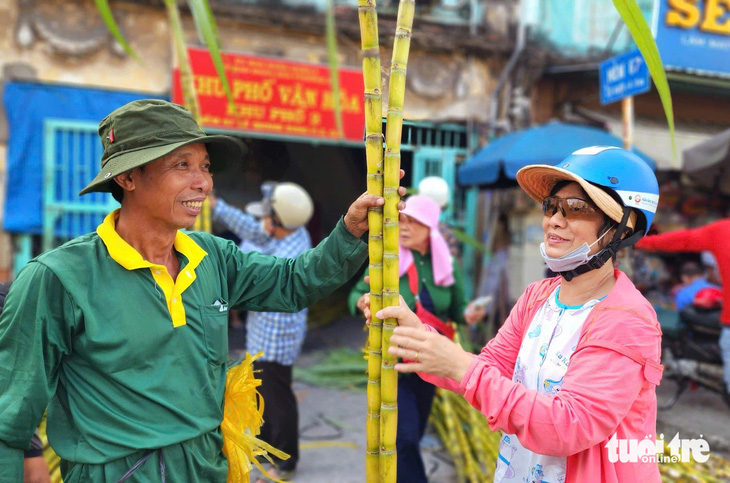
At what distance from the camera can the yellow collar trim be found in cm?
152

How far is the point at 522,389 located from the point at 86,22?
6.26m

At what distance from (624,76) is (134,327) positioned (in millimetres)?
4362

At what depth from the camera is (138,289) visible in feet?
4.98

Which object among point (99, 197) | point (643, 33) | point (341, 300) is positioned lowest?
point (341, 300)

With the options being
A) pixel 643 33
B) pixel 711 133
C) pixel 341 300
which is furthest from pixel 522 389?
pixel 711 133

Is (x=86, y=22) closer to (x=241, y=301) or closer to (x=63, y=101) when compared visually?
(x=63, y=101)

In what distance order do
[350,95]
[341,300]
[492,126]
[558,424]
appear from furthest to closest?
1. [341,300]
2. [492,126]
3. [350,95]
4. [558,424]

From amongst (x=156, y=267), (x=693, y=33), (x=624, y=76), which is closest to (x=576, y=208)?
(x=156, y=267)

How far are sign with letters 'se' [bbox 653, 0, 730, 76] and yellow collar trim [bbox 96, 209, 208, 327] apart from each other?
786cm

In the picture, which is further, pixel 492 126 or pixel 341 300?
pixel 341 300

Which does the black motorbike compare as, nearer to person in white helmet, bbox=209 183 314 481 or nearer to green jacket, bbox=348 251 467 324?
green jacket, bbox=348 251 467 324

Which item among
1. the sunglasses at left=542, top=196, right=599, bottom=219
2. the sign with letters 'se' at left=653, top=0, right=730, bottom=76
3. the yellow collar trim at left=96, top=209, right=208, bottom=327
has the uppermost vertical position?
the sign with letters 'se' at left=653, top=0, right=730, bottom=76

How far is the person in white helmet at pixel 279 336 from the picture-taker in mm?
3537

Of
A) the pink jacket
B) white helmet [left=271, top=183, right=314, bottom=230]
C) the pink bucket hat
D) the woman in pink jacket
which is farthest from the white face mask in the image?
white helmet [left=271, top=183, right=314, bottom=230]
